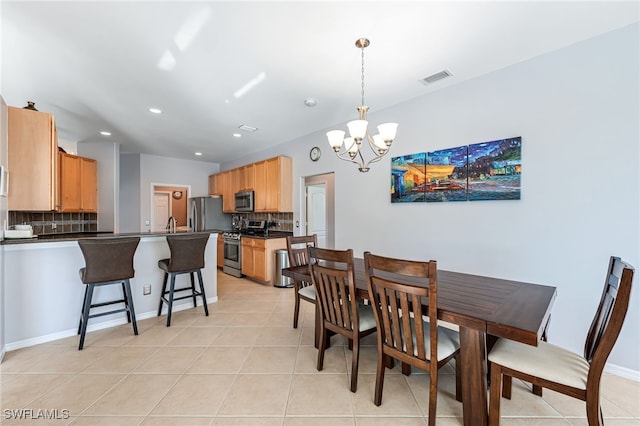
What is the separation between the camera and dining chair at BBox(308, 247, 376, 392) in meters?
1.88

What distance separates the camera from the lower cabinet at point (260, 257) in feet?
15.4

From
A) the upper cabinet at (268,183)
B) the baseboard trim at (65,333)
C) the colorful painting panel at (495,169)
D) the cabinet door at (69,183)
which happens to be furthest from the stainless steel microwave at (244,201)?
the colorful painting panel at (495,169)

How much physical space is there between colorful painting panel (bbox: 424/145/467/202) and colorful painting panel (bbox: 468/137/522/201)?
8cm

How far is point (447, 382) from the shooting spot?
206 cm

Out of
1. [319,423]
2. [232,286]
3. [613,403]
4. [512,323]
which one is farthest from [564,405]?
[232,286]

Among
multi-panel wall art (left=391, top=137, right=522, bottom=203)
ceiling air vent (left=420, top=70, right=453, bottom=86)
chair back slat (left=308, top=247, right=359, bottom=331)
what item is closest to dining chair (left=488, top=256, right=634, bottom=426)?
chair back slat (left=308, top=247, right=359, bottom=331)

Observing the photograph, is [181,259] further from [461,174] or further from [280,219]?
[461,174]

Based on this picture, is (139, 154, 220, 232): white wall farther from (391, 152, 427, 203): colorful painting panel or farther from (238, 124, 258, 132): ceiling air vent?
(391, 152, 427, 203): colorful painting panel

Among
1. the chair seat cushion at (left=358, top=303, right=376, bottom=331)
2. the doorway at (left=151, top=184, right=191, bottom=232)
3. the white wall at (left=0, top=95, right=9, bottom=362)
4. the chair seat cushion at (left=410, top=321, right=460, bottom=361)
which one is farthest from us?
the doorway at (left=151, top=184, right=191, bottom=232)

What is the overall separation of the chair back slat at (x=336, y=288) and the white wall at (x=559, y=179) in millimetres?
1654

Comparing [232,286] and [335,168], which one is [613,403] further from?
[232,286]

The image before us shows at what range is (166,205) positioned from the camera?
7.45 m

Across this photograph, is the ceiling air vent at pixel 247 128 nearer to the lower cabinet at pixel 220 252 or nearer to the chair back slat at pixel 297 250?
the chair back slat at pixel 297 250

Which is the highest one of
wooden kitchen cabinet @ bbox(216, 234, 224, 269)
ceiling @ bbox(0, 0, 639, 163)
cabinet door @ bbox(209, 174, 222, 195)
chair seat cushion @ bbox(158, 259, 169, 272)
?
ceiling @ bbox(0, 0, 639, 163)
